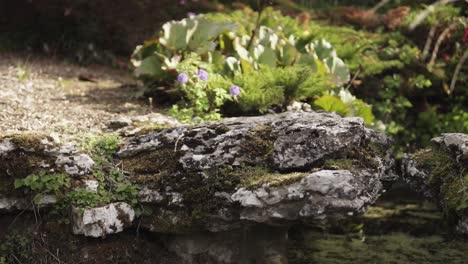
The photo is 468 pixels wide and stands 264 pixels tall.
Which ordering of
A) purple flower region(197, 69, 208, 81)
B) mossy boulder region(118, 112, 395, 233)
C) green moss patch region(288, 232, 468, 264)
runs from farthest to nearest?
purple flower region(197, 69, 208, 81), green moss patch region(288, 232, 468, 264), mossy boulder region(118, 112, 395, 233)

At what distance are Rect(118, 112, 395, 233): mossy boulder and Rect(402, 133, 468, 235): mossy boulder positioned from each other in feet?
0.57

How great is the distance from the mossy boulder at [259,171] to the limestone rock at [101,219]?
141 millimetres

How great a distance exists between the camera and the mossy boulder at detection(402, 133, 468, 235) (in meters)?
2.93

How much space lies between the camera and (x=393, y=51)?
608cm

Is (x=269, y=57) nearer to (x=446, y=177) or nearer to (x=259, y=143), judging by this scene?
(x=259, y=143)

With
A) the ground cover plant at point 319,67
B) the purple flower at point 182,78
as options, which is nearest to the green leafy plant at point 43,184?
the ground cover plant at point 319,67

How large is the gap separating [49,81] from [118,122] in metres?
2.10

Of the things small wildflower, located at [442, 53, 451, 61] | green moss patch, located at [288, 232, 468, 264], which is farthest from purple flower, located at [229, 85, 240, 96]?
small wildflower, located at [442, 53, 451, 61]

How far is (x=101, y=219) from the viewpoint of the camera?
290cm

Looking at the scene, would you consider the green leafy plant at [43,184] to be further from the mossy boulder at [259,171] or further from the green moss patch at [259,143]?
the green moss patch at [259,143]

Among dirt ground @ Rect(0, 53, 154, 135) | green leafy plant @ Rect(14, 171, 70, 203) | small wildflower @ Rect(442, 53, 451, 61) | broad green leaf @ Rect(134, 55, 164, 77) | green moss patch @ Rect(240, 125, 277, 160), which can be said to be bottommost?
dirt ground @ Rect(0, 53, 154, 135)

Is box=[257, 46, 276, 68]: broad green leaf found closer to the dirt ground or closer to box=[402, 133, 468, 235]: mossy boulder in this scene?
the dirt ground

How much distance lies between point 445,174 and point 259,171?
107 centimetres

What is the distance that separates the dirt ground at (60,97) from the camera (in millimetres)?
3723
